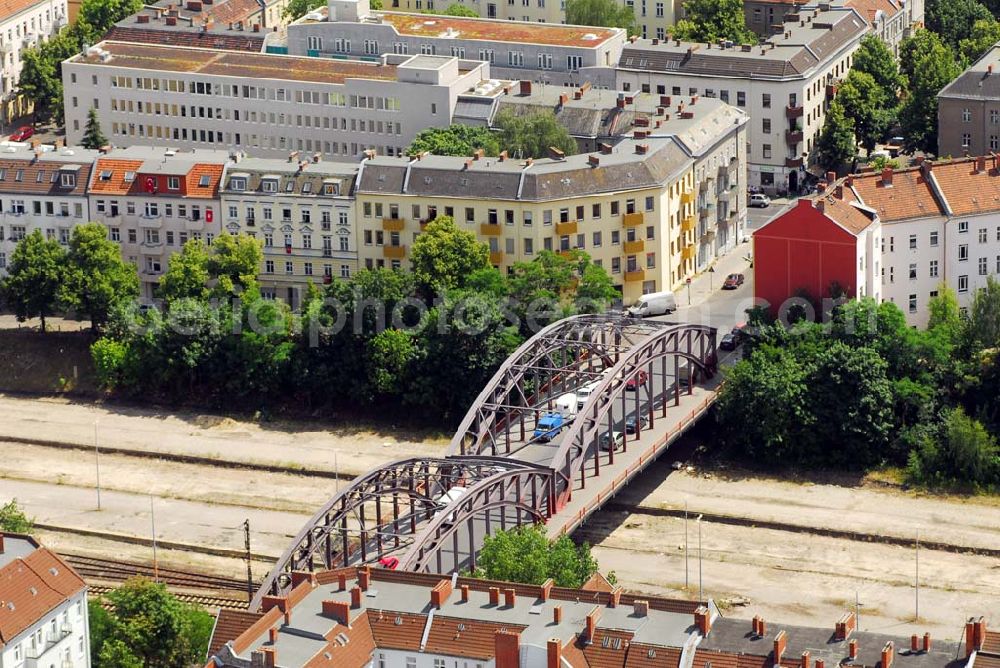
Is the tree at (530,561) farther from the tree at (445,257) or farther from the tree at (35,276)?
the tree at (35,276)

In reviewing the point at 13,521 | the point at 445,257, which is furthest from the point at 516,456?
the point at 13,521

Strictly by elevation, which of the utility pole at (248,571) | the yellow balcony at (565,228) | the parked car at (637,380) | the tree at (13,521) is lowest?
the utility pole at (248,571)

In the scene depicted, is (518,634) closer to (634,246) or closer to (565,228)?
(565,228)

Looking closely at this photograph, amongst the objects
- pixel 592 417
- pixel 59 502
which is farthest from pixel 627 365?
pixel 59 502

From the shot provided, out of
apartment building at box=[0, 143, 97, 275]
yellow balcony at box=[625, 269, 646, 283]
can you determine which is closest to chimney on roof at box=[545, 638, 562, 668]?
yellow balcony at box=[625, 269, 646, 283]

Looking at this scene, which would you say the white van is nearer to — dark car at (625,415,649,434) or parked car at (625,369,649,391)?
parked car at (625,369,649,391)

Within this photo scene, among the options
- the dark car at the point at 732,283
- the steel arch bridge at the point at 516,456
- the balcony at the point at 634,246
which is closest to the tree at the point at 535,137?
the balcony at the point at 634,246
